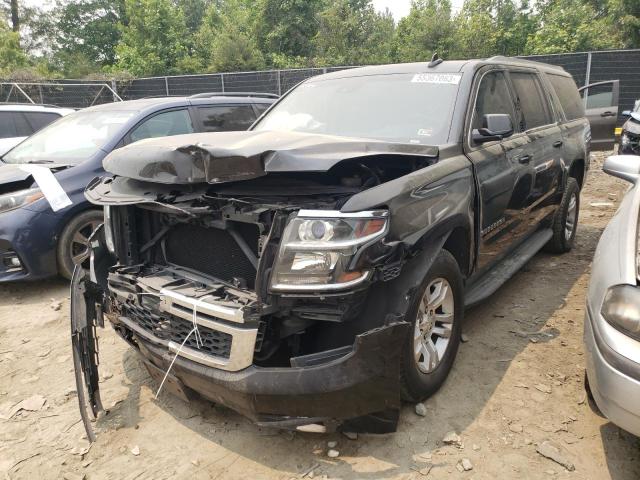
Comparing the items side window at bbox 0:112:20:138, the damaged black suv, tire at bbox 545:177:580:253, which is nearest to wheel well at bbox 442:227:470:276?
the damaged black suv

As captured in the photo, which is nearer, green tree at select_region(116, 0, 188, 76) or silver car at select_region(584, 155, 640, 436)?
silver car at select_region(584, 155, 640, 436)

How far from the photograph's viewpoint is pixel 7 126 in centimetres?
761

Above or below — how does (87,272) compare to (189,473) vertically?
above

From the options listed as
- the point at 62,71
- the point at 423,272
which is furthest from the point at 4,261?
the point at 62,71

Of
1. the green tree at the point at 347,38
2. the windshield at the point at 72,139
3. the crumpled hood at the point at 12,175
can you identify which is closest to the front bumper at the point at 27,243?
the crumpled hood at the point at 12,175

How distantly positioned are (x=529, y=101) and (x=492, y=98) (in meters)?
0.89

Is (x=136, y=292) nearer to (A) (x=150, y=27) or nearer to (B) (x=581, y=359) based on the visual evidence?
(B) (x=581, y=359)

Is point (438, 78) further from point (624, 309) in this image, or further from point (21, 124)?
point (21, 124)

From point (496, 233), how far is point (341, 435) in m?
1.81

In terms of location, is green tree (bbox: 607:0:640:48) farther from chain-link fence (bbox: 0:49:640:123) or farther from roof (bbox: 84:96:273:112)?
roof (bbox: 84:96:273:112)

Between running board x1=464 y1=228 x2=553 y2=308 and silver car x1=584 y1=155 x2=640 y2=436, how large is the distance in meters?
0.93

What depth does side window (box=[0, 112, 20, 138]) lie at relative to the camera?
7.58 m

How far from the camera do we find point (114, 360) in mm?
3451

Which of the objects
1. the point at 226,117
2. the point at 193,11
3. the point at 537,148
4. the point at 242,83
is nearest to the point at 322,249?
the point at 537,148
